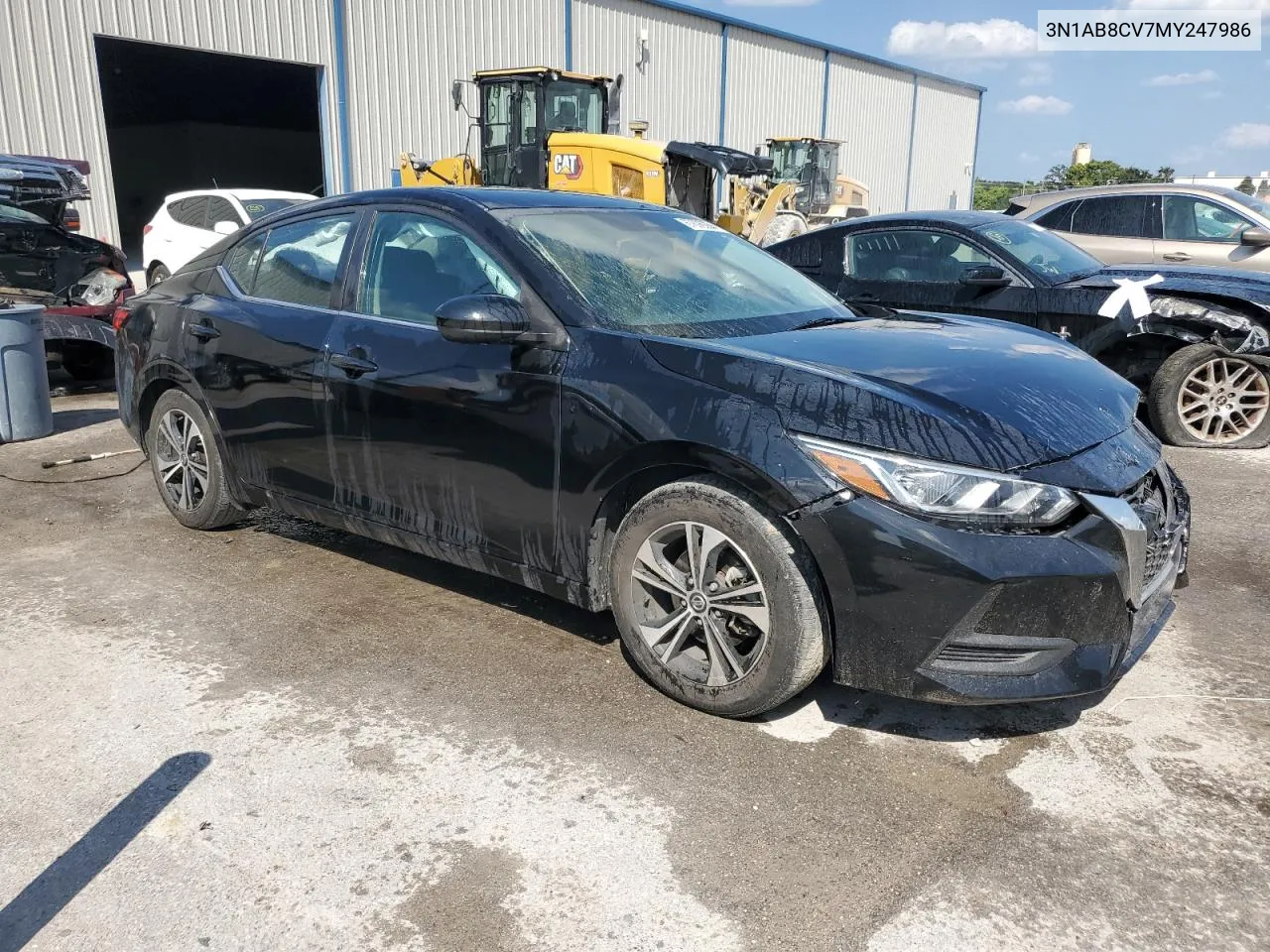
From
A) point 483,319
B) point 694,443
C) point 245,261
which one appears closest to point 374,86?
point 245,261

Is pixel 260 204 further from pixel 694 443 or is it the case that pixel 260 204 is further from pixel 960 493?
pixel 960 493

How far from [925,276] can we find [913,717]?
14.4 ft

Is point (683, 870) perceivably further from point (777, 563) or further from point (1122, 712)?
point (1122, 712)

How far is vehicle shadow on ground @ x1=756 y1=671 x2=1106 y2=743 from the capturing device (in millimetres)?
3109

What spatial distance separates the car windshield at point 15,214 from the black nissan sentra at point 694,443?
497 cm

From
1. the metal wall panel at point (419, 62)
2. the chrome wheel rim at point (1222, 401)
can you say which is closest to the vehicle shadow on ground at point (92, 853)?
the chrome wheel rim at point (1222, 401)

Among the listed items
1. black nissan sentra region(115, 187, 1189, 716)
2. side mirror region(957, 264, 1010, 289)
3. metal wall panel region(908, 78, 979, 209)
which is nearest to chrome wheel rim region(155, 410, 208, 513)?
black nissan sentra region(115, 187, 1189, 716)

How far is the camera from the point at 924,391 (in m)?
2.91

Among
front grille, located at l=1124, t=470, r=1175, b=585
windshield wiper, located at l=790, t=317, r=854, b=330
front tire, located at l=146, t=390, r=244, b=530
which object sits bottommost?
front tire, located at l=146, t=390, r=244, b=530

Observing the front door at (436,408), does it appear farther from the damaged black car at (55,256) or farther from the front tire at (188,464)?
the damaged black car at (55,256)

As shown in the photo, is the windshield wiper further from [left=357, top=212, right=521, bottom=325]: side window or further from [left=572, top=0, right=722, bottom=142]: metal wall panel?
[left=572, top=0, right=722, bottom=142]: metal wall panel

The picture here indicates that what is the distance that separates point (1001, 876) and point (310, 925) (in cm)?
161

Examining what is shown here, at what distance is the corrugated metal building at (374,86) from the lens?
15492mm

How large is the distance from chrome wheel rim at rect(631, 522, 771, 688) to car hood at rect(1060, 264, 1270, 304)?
4668 millimetres
